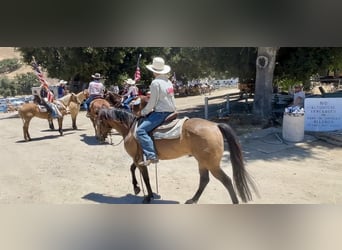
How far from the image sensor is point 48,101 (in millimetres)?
6465

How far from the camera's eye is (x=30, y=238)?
275 centimetres

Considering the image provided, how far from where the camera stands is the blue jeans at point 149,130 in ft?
10.6

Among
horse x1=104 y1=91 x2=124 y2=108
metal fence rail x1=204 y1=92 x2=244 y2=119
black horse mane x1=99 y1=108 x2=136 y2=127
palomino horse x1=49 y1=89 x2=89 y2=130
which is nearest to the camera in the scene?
black horse mane x1=99 y1=108 x2=136 y2=127

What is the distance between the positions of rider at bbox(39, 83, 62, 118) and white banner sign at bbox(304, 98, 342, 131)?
4.76 meters

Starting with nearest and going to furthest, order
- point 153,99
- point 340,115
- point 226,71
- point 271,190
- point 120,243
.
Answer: point 120,243 < point 153,99 < point 271,190 < point 340,115 < point 226,71

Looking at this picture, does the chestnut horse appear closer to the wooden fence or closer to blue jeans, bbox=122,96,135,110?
blue jeans, bbox=122,96,135,110

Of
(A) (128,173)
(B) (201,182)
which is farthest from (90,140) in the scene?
(B) (201,182)

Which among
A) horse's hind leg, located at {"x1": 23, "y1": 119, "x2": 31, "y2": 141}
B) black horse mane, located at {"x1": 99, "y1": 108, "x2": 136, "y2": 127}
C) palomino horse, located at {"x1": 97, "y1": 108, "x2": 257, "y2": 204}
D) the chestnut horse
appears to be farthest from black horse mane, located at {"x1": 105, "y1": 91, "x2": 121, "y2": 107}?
palomino horse, located at {"x1": 97, "y1": 108, "x2": 257, "y2": 204}

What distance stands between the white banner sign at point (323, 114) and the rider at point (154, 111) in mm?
3658

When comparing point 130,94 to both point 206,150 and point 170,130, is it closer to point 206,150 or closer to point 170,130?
point 170,130

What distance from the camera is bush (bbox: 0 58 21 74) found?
8239mm
